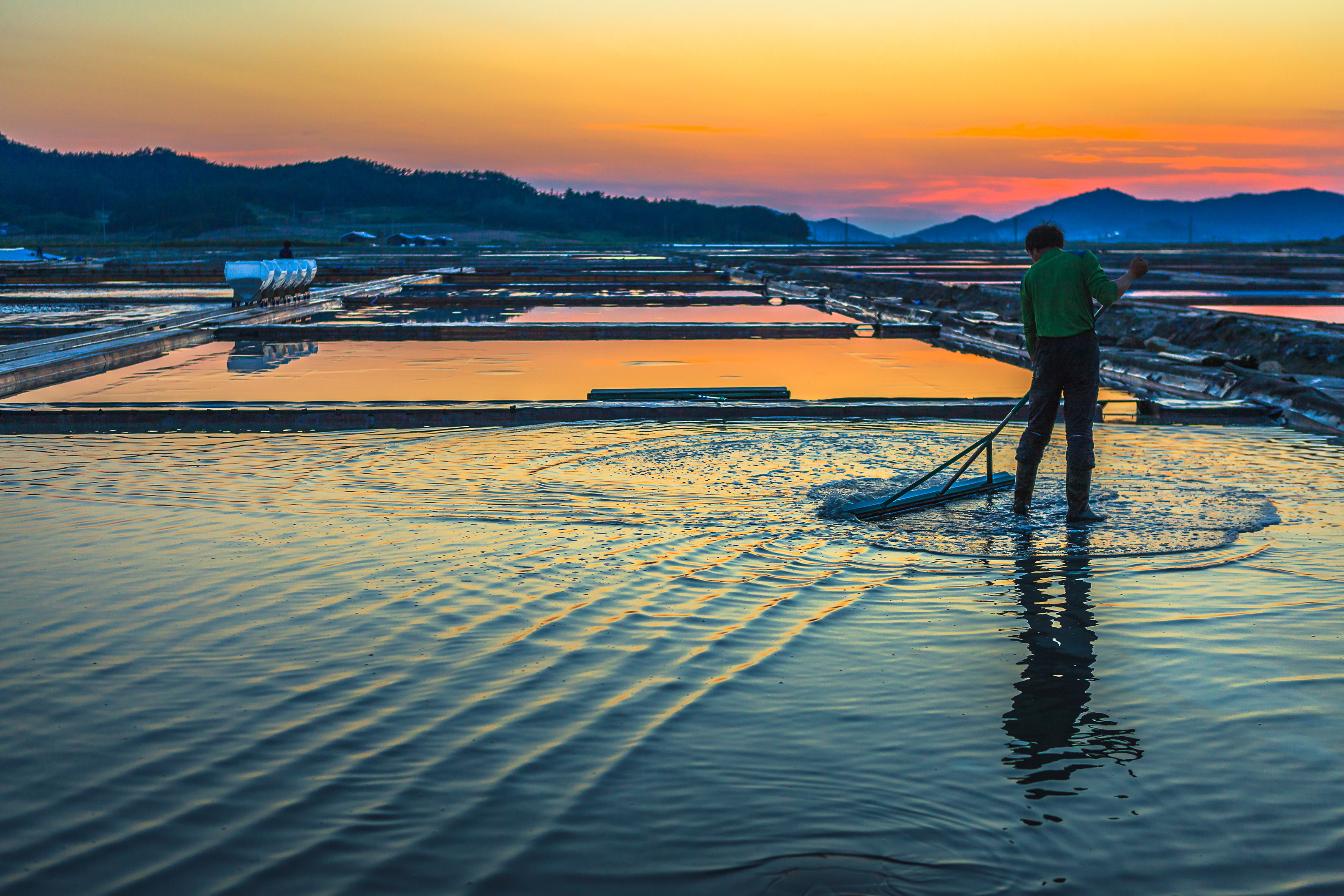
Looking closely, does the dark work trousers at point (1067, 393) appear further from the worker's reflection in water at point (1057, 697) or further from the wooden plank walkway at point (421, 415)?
the wooden plank walkway at point (421, 415)

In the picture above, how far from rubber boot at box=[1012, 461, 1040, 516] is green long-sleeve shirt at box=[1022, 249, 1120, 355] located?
674mm

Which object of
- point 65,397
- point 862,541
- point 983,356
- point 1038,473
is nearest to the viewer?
point 862,541

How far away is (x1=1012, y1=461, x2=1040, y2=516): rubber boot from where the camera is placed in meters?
6.38

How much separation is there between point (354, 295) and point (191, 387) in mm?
17749

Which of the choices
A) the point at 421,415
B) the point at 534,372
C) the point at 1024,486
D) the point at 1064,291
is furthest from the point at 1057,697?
the point at 534,372

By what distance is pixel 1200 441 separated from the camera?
29.9 feet

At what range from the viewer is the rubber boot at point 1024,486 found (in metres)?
6.38

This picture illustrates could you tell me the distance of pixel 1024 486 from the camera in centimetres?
642

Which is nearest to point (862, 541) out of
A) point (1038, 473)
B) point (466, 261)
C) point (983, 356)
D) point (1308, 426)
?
point (1038, 473)

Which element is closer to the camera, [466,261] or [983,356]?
[983,356]

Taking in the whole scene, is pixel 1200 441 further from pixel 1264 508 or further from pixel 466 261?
pixel 466 261

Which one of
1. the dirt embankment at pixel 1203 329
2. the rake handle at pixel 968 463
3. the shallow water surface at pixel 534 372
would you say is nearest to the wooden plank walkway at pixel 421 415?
the shallow water surface at pixel 534 372

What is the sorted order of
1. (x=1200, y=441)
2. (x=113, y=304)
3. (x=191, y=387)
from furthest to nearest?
(x=113, y=304) → (x=191, y=387) → (x=1200, y=441)

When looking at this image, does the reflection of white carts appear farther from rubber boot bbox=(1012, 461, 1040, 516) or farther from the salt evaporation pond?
rubber boot bbox=(1012, 461, 1040, 516)
